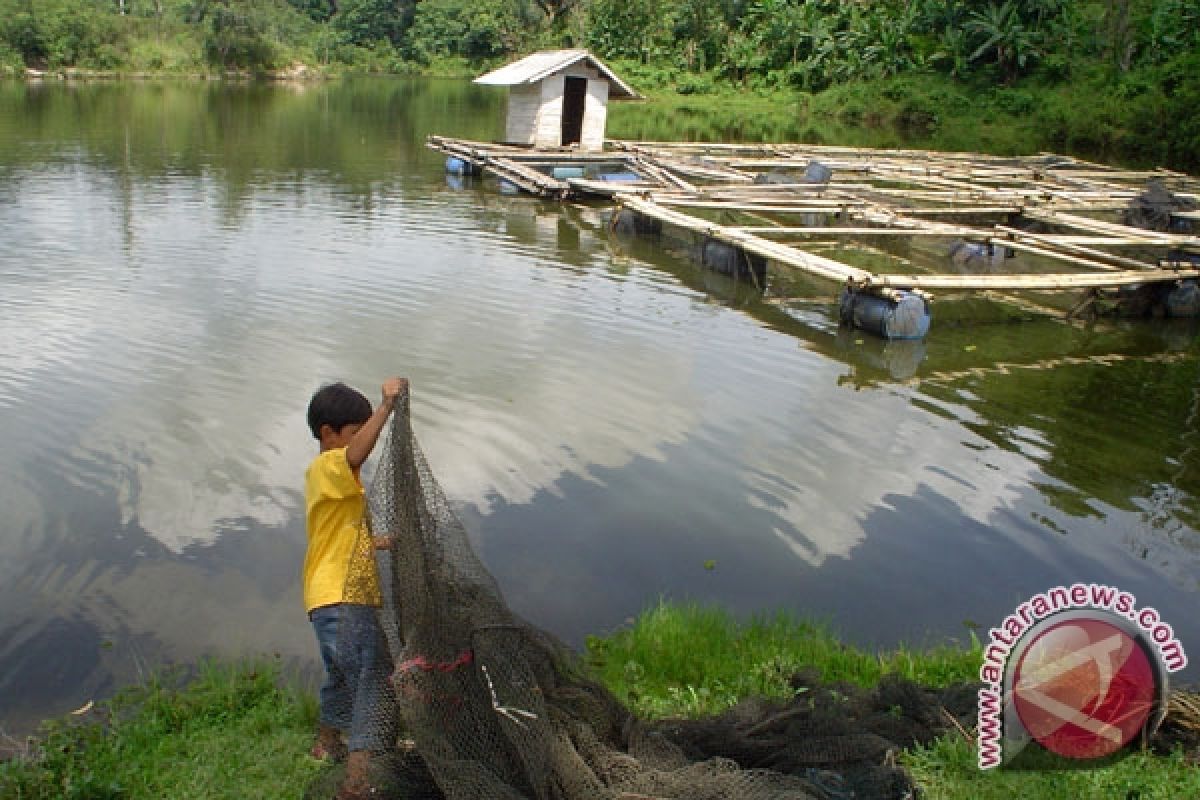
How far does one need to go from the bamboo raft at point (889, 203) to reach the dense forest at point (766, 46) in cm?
810

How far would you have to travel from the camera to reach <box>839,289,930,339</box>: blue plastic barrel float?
10.9 metres

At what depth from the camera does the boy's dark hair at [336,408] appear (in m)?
3.65

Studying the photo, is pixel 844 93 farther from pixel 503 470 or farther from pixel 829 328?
pixel 503 470

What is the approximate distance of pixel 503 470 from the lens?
720 cm

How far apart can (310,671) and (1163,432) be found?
7.47 m

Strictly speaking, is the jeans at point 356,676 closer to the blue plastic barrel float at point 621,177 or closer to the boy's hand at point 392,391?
the boy's hand at point 392,391

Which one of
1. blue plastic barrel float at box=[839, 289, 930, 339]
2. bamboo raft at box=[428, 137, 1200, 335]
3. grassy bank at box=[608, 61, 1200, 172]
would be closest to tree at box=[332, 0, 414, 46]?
grassy bank at box=[608, 61, 1200, 172]

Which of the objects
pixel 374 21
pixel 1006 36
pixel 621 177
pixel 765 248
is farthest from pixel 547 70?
pixel 374 21

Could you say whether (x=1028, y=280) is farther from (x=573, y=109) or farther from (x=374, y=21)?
(x=374, y=21)

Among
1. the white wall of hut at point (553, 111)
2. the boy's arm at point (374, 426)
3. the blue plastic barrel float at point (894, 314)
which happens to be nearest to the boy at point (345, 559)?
the boy's arm at point (374, 426)

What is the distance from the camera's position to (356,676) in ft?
11.8

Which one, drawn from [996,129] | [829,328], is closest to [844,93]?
[996,129]

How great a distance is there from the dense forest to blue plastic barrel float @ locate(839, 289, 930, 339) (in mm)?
20913

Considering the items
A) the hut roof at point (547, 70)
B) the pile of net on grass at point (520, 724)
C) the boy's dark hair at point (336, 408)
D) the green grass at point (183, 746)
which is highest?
the hut roof at point (547, 70)
